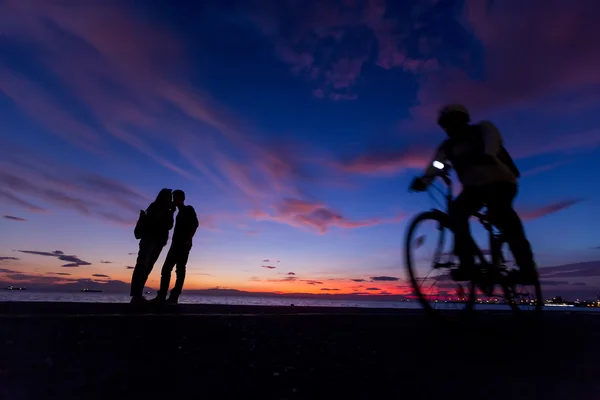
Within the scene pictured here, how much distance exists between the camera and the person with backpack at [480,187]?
177 inches

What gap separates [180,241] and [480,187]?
22.9ft

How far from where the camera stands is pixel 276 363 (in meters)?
2.30

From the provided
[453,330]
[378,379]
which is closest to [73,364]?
[378,379]

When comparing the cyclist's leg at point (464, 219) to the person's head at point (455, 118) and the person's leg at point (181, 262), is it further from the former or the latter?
the person's leg at point (181, 262)

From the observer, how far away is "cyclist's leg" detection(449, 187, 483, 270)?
4.62 m

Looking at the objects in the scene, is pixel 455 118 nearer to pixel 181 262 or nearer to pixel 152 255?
pixel 152 255

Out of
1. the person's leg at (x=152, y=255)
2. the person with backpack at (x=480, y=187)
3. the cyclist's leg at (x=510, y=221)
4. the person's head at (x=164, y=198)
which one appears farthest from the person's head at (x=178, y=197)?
the cyclist's leg at (x=510, y=221)

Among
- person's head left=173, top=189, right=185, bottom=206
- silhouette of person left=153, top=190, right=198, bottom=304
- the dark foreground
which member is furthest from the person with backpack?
person's head left=173, top=189, right=185, bottom=206

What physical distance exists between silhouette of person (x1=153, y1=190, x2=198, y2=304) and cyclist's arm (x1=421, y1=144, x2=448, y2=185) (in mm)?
6047

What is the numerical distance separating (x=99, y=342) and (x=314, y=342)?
1580 mm

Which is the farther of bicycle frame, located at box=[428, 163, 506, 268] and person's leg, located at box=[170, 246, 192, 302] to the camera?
person's leg, located at box=[170, 246, 192, 302]

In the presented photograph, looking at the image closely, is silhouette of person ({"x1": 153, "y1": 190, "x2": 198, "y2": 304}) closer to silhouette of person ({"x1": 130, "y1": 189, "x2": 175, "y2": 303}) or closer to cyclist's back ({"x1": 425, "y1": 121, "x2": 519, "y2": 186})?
silhouette of person ({"x1": 130, "y1": 189, "x2": 175, "y2": 303})

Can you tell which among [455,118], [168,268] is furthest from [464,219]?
[168,268]

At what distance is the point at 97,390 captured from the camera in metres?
1.66
